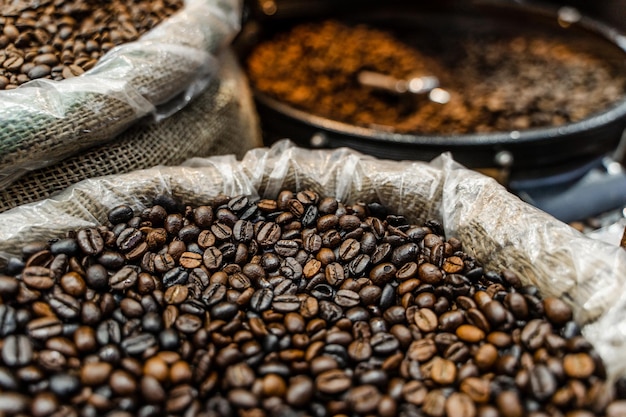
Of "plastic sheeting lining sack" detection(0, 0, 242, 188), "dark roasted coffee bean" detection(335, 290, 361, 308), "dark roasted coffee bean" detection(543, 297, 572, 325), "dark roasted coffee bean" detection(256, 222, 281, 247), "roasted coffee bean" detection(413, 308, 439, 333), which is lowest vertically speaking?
"dark roasted coffee bean" detection(335, 290, 361, 308)

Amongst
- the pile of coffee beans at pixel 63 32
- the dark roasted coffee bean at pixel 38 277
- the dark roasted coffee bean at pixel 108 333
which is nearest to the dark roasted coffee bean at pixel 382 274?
the dark roasted coffee bean at pixel 108 333

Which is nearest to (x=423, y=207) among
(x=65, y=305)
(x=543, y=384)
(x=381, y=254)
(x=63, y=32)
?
(x=381, y=254)

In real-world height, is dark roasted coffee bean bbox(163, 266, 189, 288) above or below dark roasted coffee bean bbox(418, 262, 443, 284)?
below

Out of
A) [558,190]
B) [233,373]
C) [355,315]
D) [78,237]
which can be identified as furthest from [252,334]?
[558,190]

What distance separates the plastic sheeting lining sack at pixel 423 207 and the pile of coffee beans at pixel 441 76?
620 millimetres

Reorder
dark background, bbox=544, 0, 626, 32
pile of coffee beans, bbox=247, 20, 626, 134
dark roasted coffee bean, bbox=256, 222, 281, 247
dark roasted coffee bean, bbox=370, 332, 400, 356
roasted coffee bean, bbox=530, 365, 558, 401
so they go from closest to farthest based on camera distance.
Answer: roasted coffee bean, bbox=530, 365, 558, 401 → dark roasted coffee bean, bbox=370, 332, 400, 356 → dark roasted coffee bean, bbox=256, 222, 281, 247 → pile of coffee beans, bbox=247, 20, 626, 134 → dark background, bbox=544, 0, 626, 32

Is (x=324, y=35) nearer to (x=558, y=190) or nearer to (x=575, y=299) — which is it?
(x=558, y=190)

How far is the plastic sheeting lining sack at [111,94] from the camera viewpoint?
47.7 inches

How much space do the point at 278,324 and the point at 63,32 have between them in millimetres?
964

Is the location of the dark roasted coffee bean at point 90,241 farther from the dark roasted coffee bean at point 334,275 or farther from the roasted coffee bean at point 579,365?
the roasted coffee bean at point 579,365

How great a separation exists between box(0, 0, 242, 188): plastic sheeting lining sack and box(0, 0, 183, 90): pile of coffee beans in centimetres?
7

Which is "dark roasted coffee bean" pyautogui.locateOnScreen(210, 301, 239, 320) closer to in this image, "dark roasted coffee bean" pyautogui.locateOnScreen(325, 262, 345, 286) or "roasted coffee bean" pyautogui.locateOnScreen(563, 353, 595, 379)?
"dark roasted coffee bean" pyautogui.locateOnScreen(325, 262, 345, 286)

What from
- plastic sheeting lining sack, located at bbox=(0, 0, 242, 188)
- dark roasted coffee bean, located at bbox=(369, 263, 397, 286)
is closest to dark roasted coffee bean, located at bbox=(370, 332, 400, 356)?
dark roasted coffee bean, located at bbox=(369, 263, 397, 286)

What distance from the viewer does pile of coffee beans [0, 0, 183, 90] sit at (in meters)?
1.37
